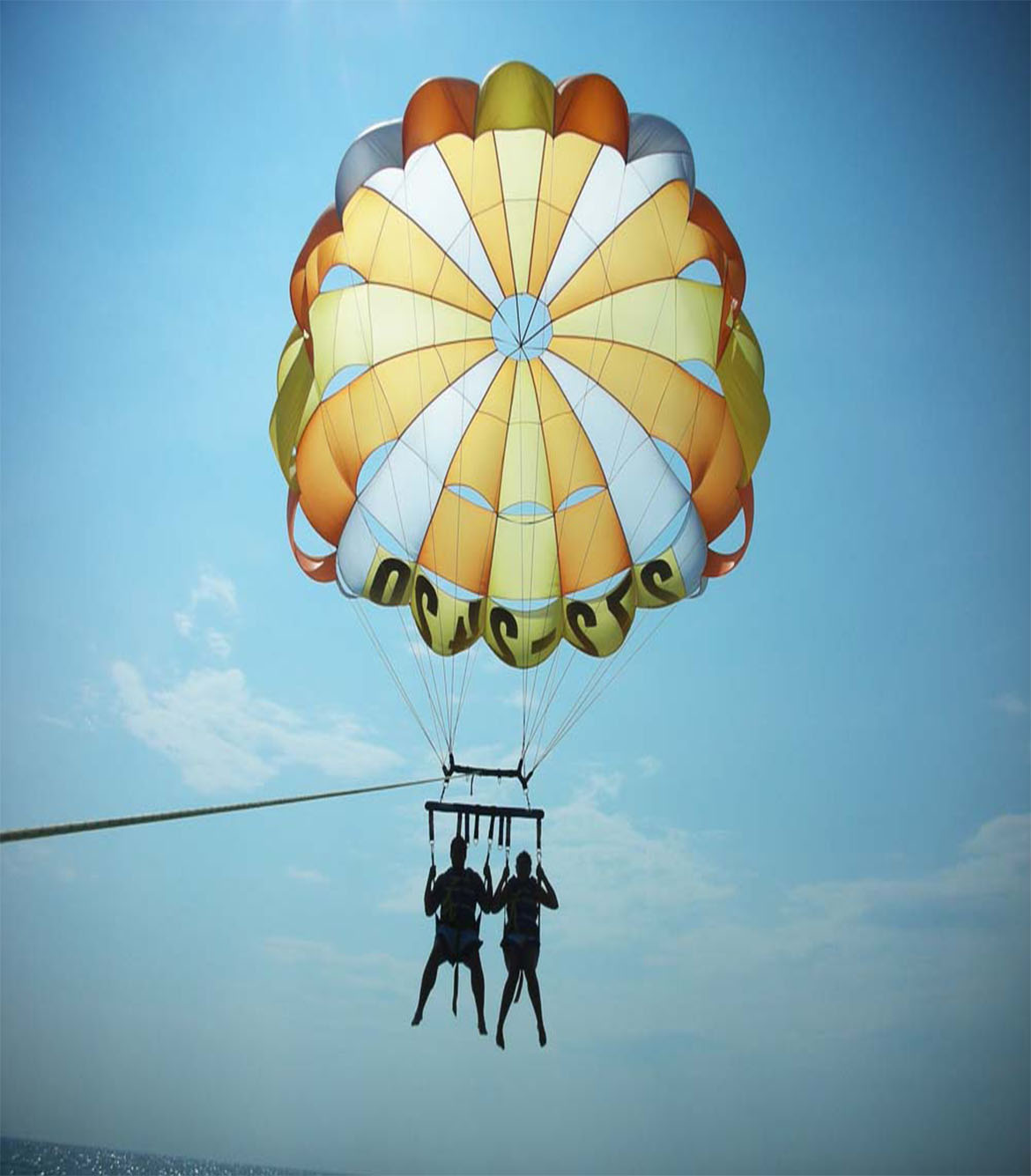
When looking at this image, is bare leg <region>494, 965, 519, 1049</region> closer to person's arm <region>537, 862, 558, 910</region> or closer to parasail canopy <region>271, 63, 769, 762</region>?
person's arm <region>537, 862, 558, 910</region>

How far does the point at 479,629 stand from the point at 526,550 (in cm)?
84

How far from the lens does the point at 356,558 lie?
960 cm

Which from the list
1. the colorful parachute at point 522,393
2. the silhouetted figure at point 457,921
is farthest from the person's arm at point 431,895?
the colorful parachute at point 522,393

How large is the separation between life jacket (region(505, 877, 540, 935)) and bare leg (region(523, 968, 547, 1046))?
0.28 metres

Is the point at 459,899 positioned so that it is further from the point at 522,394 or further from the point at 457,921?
the point at 522,394

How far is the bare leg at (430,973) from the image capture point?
786 centimetres

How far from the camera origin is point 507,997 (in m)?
7.89

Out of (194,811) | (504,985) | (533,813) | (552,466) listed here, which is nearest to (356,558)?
(552,466)

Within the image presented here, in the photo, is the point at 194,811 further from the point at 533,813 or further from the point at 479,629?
the point at 479,629

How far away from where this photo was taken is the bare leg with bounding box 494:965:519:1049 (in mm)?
7840

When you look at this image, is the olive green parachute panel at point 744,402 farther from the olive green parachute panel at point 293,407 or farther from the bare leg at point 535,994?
the bare leg at point 535,994

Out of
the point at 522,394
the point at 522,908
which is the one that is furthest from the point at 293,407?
the point at 522,908

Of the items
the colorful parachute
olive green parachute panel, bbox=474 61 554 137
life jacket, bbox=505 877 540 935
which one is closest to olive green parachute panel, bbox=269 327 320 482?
the colorful parachute

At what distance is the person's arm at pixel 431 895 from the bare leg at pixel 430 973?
0.80 feet
